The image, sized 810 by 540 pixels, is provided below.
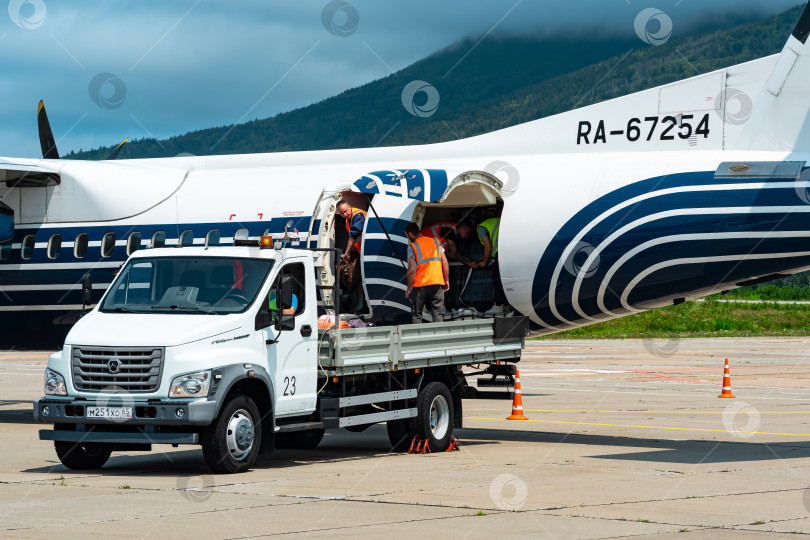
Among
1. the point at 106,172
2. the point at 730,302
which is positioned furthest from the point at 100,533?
the point at 730,302

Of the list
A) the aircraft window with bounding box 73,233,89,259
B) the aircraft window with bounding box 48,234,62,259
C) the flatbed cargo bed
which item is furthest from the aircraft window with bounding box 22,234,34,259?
the flatbed cargo bed

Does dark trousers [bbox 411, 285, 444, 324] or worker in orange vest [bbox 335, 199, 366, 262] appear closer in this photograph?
dark trousers [bbox 411, 285, 444, 324]

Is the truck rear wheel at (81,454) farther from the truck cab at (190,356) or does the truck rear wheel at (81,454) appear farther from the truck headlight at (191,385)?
the truck headlight at (191,385)

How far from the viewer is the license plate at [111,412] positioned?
39.9ft

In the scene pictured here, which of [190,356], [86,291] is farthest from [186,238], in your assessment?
[190,356]

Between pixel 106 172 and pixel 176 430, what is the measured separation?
8.86 metres

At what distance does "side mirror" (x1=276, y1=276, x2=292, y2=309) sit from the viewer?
13164 mm

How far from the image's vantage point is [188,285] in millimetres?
13602

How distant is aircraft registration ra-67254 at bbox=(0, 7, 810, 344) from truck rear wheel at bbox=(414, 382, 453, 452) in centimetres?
216

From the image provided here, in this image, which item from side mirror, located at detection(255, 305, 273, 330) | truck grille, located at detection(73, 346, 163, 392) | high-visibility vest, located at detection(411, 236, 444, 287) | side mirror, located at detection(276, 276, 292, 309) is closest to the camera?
truck grille, located at detection(73, 346, 163, 392)

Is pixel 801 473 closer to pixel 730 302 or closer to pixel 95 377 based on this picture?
pixel 95 377

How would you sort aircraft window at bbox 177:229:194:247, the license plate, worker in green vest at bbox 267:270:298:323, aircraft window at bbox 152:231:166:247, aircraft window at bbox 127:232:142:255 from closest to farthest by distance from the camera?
1. the license plate
2. worker in green vest at bbox 267:270:298:323
3. aircraft window at bbox 177:229:194:247
4. aircraft window at bbox 152:231:166:247
5. aircraft window at bbox 127:232:142:255

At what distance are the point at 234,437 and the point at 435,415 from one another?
403 cm

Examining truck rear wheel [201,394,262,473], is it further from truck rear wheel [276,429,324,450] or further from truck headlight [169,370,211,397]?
truck rear wheel [276,429,324,450]
